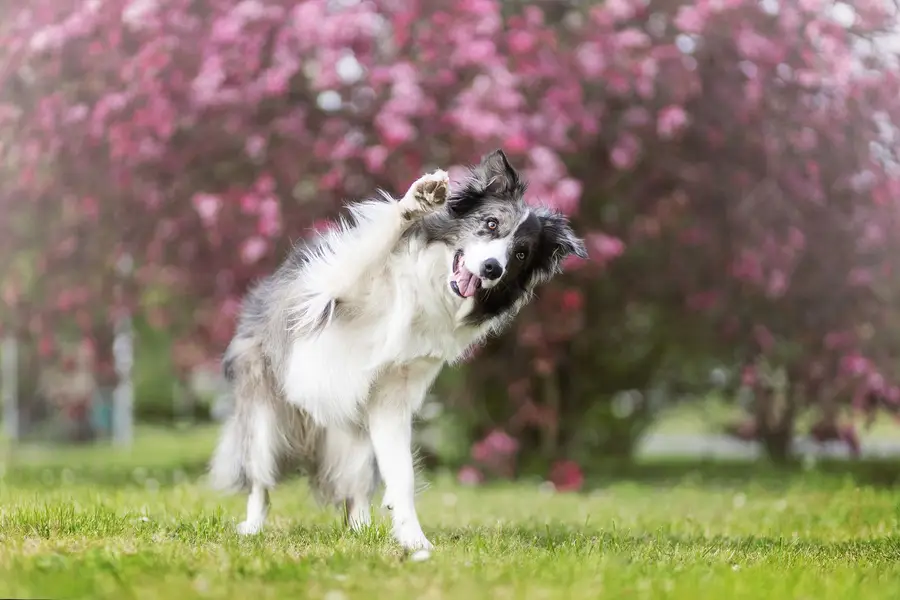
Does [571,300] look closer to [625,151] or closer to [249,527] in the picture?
[625,151]

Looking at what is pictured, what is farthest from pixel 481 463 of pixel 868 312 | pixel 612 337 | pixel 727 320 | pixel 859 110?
pixel 859 110

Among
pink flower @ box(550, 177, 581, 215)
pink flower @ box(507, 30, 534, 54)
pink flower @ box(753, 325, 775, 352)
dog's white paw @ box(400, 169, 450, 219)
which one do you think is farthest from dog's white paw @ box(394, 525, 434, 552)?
pink flower @ box(753, 325, 775, 352)

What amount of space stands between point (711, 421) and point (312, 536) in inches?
469

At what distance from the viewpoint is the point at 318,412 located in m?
5.38

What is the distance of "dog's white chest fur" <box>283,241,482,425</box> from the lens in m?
5.01

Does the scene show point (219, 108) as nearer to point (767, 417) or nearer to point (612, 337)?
point (612, 337)

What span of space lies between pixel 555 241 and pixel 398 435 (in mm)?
1166

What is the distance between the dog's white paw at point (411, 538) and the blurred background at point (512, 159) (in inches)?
174

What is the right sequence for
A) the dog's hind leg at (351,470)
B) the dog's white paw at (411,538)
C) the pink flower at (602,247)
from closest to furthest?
the dog's white paw at (411,538) → the dog's hind leg at (351,470) → the pink flower at (602,247)

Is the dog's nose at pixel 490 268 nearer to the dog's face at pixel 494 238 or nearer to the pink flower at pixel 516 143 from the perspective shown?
the dog's face at pixel 494 238

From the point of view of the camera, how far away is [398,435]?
201 inches

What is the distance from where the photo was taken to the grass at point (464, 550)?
377cm

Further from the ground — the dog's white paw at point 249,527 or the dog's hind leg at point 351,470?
the dog's hind leg at point 351,470

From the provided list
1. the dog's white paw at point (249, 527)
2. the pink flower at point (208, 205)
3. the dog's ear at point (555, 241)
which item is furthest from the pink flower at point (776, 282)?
the dog's white paw at point (249, 527)
